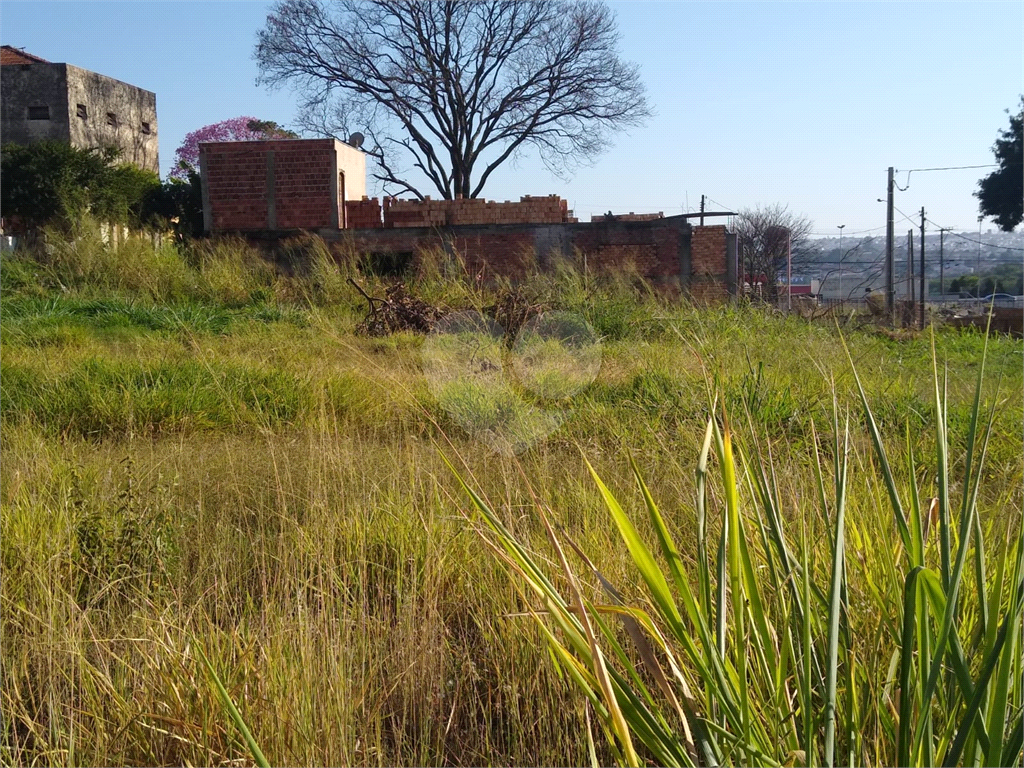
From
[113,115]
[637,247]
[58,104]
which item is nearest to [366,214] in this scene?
[637,247]

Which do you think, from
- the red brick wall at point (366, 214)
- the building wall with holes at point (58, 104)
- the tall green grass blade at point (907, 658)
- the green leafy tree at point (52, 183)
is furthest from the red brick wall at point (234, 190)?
the tall green grass blade at point (907, 658)

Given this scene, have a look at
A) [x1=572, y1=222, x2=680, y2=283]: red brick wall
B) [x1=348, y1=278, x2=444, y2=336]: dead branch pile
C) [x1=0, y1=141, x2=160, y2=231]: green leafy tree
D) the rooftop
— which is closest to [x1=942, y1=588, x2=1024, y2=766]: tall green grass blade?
[x1=348, y1=278, x2=444, y2=336]: dead branch pile

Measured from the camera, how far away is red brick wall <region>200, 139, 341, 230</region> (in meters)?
16.0

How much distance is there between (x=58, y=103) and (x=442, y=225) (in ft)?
57.4

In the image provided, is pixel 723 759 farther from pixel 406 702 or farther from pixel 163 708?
pixel 163 708

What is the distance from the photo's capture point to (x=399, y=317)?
938cm

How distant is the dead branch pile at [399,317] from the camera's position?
30.2 feet

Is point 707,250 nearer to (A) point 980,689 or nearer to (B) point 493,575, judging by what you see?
(B) point 493,575

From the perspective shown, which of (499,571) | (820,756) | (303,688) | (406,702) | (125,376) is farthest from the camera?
(125,376)

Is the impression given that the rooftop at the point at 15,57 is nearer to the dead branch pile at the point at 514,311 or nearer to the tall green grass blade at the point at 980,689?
the dead branch pile at the point at 514,311

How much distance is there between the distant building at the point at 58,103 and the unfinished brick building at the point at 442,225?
38.0 feet

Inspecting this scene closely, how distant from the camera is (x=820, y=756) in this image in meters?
1.41

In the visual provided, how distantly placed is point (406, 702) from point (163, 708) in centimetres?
50

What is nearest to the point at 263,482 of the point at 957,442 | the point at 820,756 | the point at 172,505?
the point at 172,505
